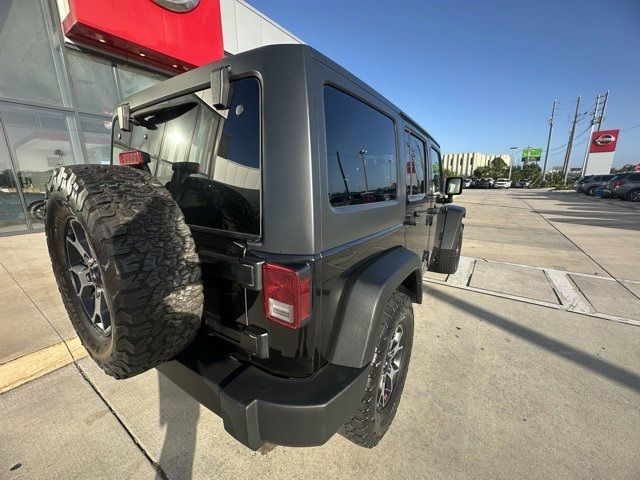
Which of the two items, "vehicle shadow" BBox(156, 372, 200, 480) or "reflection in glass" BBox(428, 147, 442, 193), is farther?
"reflection in glass" BBox(428, 147, 442, 193)

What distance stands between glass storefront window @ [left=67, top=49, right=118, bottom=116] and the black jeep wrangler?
7170 millimetres

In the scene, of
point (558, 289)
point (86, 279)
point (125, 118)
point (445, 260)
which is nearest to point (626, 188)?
point (558, 289)

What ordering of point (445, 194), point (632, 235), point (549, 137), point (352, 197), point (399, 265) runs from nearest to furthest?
point (352, 197) → point (399, 265) → point (445, 194) → point (632, 235) → point (549, 137)

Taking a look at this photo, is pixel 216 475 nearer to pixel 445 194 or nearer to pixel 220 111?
pixel 220 111

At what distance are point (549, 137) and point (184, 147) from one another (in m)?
62.4

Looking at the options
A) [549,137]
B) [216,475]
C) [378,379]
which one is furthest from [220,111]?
[549,137]

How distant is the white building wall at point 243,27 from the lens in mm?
8164

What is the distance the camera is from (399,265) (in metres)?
1.74

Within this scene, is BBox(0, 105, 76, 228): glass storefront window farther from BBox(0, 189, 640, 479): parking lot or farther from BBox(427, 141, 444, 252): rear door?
BBox(427, 141, 444, 252): rear door

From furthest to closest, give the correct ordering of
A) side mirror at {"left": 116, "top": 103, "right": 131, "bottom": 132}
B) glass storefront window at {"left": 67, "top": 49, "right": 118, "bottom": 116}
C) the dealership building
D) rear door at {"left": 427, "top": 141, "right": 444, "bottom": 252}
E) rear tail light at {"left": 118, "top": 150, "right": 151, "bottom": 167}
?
glass storefront window at {"left": 67, "top": 49, "right": 118, "bottom": 116}, the dealership building, rear door at {"left": 427, "top": 141, "right": 444, "bottom": 252}, side mirror at {"left": 116, "top": 103, "right": 131, "bottom": 132}, rear tail light at {"left": 118, "top": 150, "right": 151, "bottom": 167}

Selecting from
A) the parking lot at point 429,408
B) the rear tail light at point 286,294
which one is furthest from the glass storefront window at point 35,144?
the rear tail light at point 286,294

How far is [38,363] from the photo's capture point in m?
2.41

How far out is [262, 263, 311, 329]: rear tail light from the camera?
119 centimetres

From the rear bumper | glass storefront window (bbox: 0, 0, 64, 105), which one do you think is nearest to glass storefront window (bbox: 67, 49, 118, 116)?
glass storefront window (bbox: 0, 0, 64, 105)
